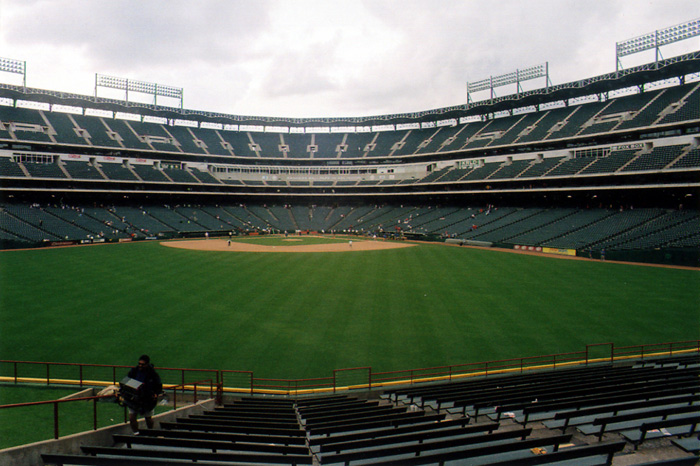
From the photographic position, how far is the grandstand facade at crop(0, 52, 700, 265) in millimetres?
46781

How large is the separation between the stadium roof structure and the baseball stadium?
20.3 inches

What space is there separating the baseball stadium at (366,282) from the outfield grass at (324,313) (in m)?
0.18

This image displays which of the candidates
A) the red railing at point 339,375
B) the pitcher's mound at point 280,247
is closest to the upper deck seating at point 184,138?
the pitcher's mound at point 280,247

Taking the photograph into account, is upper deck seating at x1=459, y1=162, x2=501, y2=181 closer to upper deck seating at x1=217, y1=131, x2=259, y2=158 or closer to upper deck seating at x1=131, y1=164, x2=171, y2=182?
upper deck seating at x1=217, y1=131, x2=259, y2=158

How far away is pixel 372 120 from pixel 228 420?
91466 mm

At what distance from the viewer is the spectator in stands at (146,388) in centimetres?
683

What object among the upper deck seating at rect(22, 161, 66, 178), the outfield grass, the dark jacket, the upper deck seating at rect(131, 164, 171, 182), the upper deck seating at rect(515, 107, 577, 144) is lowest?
the outfield grass

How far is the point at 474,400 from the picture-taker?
8828mm

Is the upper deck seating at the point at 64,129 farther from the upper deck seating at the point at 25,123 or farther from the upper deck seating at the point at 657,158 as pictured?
the upper deck seating at the point at 657,158

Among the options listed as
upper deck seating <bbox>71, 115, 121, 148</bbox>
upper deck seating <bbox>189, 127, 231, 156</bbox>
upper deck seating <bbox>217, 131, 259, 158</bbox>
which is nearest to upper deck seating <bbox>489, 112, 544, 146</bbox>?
upper deck seating <bbox>217, 131, 259, 158</bbox>

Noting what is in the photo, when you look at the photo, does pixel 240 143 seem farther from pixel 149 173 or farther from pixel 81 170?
pixel 81 170

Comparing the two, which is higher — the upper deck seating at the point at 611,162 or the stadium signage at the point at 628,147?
the stadium signage at the point at 628,147

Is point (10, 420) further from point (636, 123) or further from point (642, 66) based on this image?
point (642, 66)

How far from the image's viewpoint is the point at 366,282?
28109 mm
